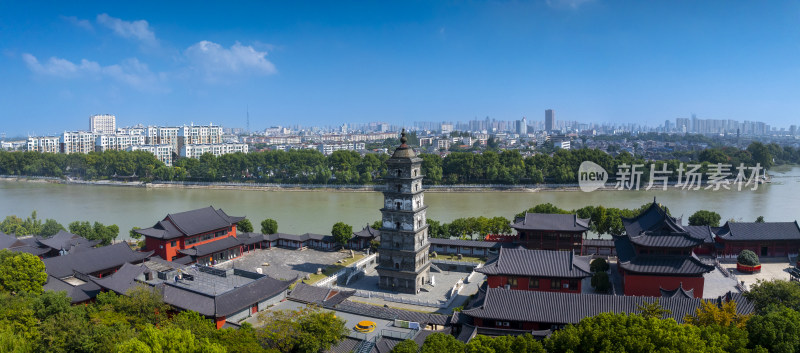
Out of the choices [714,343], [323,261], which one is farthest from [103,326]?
[714,343]

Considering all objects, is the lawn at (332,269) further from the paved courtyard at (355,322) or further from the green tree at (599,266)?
the green tree at (599,266)

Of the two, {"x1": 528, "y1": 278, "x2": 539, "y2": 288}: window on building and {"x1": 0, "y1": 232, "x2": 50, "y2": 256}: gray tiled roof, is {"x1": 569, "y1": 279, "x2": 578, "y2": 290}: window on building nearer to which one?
{"x1": 528, "y1": 278, "x2": 539, "y2": 288}: window on building

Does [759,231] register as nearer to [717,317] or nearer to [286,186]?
[717,317]

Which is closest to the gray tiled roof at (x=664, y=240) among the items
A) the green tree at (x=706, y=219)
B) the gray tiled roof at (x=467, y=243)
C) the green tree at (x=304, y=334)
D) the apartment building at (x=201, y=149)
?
the gray tiled roof at (x=467, y=243)

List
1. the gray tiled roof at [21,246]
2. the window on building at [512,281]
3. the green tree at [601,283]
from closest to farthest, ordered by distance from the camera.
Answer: the window on building at [512,281] → the green tree at [601,283] → the gray tiled roof at [21,246]

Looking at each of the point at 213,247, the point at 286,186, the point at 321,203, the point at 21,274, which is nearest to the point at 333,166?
the point at 286,186

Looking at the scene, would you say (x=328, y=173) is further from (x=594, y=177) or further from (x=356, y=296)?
(x=356, y=296)
